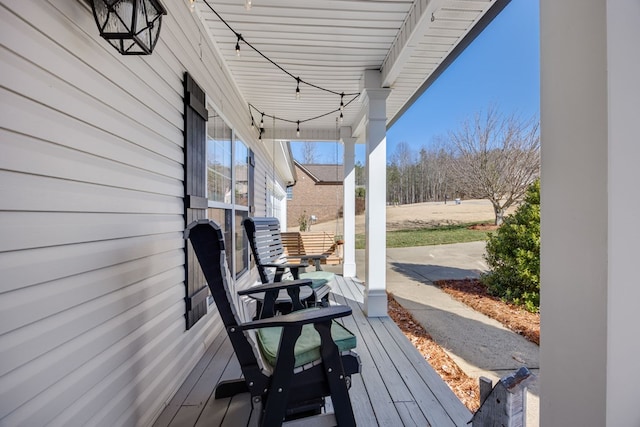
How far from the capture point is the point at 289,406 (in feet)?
4.64

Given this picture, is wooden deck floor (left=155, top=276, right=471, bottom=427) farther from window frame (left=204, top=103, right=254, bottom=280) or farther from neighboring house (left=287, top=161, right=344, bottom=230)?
neighboring house (left=287, top=161, right=344, bottom=230)

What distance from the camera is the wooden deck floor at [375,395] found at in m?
1.80

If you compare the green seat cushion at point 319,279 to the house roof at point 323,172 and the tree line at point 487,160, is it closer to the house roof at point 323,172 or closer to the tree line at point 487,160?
the tree line at point 487,160

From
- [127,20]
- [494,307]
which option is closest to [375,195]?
[494,307]

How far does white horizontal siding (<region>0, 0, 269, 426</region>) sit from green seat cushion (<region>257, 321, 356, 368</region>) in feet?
2.23

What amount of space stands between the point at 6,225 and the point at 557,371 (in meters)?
1.62

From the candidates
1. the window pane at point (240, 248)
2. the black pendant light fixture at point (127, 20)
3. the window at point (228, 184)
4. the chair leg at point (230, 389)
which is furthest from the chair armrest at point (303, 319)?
the window pane at point (240, 248)

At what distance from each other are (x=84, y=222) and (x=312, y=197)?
21.0m

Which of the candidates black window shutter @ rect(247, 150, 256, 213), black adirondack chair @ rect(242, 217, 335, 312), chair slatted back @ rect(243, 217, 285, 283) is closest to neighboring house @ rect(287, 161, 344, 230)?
black window shutter @ rect(247, 150, 256, 213)

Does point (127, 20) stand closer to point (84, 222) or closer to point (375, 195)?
point (84, 222)

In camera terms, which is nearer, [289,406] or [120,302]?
[289,406]

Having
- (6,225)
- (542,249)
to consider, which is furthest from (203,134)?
(542,249)

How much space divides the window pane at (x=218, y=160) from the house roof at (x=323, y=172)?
1779 cm
